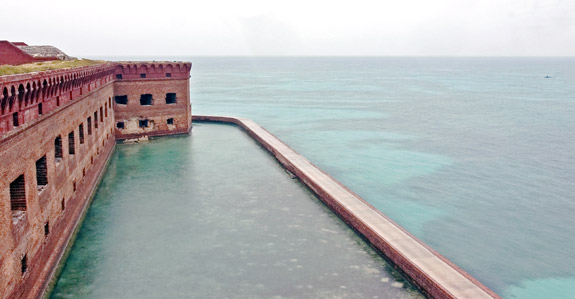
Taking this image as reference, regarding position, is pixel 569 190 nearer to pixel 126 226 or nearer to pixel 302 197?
pixel 302 197

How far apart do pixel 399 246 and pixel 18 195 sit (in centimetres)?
1098

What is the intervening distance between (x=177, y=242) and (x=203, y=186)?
23.0 feet

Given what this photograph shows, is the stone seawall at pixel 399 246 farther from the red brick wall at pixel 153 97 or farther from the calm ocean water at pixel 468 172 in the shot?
the red brick wall at pixel 153 97

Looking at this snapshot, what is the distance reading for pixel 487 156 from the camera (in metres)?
35.2

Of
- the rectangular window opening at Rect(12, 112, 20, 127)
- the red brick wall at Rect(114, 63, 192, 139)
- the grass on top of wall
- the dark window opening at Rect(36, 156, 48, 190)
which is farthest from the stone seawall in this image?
the red brick wall at Rect(114, 63, 192, 139)

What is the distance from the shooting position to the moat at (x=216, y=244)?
1352 cm

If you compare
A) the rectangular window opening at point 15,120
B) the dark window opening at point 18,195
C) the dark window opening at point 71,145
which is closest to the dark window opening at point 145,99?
the dark window opening at point 71,145

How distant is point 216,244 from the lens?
16438 mm

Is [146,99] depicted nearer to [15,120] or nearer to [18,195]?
[18,195]

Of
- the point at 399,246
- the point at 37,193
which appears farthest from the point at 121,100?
the point at 399,246

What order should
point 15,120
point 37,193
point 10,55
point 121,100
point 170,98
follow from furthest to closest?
point 170,98
point 121,100
point 10,55
point 37,193
point 15,120

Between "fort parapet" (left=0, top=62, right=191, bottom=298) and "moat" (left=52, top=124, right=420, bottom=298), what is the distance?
3.41 ft

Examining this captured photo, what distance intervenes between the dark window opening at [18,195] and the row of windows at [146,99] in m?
23.7

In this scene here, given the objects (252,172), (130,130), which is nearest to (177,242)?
(252,172)
